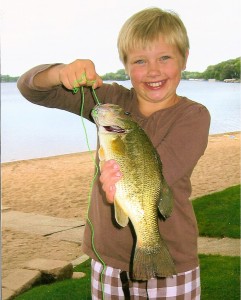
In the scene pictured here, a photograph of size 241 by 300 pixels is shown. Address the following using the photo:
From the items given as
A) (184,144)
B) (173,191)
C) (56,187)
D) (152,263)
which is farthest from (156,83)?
(56,187)

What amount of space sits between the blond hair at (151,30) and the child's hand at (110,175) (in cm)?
87

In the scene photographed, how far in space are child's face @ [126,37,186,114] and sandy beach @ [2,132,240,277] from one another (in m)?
4.65

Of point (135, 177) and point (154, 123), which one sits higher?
point (154, 123)

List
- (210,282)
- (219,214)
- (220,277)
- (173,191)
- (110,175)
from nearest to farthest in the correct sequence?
(110,175)
(173,191)
(210,282)
(220,277)
(219,214)

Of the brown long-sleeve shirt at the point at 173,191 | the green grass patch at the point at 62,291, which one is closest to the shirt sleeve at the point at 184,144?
the brown long-sleeve shirt at the point at 173,191

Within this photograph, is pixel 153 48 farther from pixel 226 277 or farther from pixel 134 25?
pixel 226 277

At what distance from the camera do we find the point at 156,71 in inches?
99.7

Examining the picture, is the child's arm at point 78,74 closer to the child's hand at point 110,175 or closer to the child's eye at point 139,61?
the child's eye at point 139,61

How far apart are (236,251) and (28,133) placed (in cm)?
2707

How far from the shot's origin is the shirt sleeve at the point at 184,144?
2220mm

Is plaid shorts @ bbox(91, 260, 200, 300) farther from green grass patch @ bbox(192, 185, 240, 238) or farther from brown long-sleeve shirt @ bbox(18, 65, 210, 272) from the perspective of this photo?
green grass patch @ bbox(192, 185, 240, 238)

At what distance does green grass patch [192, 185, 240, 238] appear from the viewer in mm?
7180

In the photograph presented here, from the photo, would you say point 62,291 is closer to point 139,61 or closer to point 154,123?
point 154,123

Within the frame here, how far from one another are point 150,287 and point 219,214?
5.75 metres
